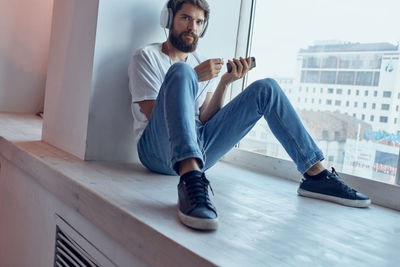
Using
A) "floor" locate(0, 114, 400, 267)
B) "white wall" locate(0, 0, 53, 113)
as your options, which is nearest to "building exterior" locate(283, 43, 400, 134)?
"floor" locate(0, 114, 400, 267)

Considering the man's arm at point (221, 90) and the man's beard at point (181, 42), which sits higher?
the man's beard at point (181, 42)

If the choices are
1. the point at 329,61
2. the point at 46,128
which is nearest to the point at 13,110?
the point at 46,128

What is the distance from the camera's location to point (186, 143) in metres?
1.04

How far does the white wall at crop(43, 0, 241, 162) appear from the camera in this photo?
5.28 feet

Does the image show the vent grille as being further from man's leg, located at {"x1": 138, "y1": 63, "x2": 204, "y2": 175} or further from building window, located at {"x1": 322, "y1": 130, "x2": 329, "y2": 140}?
building window, located at {"x1": 322, "y1": 130, "x2": 329, "y2": 140}

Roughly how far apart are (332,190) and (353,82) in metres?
0.46

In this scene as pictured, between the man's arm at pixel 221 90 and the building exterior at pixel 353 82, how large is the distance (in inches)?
16.0

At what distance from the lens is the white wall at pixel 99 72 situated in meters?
1.61

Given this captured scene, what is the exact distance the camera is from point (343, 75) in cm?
157

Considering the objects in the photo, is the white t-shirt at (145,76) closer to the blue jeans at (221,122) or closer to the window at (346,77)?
the blue jeans at (221,122)

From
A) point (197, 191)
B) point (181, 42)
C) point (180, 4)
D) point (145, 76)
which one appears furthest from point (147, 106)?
point (197, 191)

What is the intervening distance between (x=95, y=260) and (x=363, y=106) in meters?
1.10

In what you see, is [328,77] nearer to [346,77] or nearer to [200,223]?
[346,77]

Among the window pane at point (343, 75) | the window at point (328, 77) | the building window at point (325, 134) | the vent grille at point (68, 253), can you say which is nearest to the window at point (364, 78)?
the window pane at point (343, 75)
